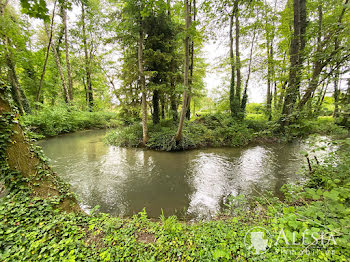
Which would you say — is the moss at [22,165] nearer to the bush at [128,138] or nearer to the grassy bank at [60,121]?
the bush at [128,138]

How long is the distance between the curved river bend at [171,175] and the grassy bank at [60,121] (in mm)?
3513

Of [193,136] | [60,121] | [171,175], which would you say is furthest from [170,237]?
[60,121]

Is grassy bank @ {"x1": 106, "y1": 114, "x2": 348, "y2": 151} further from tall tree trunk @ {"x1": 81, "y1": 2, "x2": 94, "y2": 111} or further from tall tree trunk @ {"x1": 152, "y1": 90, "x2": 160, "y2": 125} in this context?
tall tree trunk @ {"x1": 81, "y1": 2, "x2": 94, "y2": 111}

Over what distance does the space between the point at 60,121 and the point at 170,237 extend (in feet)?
44.5

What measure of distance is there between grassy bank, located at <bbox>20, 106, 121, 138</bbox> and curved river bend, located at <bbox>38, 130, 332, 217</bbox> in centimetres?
351

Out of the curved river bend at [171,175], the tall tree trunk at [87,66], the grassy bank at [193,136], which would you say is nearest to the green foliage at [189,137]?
the grassy bank at [193,136]

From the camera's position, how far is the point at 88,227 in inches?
85.6

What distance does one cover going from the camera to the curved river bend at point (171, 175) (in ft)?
11.9

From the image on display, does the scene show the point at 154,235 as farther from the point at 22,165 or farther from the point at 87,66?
the point at 87,66

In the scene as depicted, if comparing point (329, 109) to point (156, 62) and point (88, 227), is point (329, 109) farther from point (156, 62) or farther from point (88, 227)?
point (156, 62)

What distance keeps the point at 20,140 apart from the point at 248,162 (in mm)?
7488

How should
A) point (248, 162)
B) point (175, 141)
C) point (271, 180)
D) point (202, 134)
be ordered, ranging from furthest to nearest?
point (202, 134), point (175, 141), point (248, 162), point (271, 180)

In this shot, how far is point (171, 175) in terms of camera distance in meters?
5.11

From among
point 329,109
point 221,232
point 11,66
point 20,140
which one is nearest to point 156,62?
point 20,140
